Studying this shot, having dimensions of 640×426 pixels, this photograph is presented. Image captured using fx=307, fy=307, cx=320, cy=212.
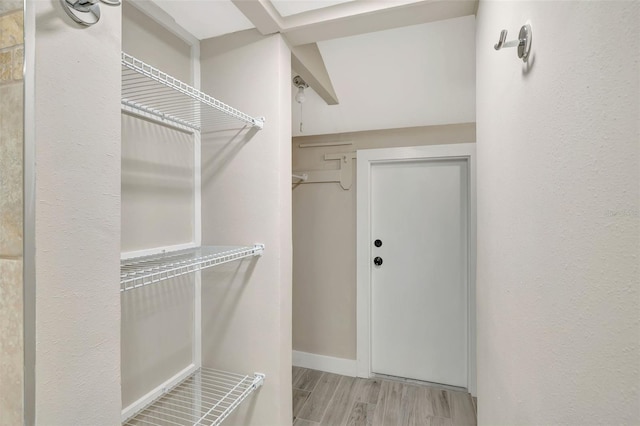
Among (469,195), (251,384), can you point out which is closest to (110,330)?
(251,384)

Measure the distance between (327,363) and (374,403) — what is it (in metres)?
0.53

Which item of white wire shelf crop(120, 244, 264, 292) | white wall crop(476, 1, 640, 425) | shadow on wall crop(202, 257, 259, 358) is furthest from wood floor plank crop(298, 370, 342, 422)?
white wall crop(476, 1, 640, 425)

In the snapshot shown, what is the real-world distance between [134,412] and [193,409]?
0.88 ft

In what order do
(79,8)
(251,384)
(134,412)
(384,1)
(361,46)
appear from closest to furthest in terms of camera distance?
(79,8) → (134,412) → (384,1) → (251,384) → (361,46)

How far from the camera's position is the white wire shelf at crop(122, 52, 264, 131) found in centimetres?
100

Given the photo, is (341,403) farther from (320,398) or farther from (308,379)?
(308,379)

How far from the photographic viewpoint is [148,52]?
1191 millimetres

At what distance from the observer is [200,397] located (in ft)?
4.42

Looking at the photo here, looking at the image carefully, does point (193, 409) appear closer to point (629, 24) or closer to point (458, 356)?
→ point (629, 24)

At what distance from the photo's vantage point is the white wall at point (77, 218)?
55 centimetres

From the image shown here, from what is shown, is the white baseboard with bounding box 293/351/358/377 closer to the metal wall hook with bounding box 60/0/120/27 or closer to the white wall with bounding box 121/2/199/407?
the white wall with bounding box 121/2/199/407

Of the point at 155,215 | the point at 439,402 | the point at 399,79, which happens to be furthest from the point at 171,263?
the point at 439,402

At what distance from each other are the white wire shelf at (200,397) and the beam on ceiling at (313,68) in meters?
1.52

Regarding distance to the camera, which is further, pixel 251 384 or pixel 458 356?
pixel 458 356
